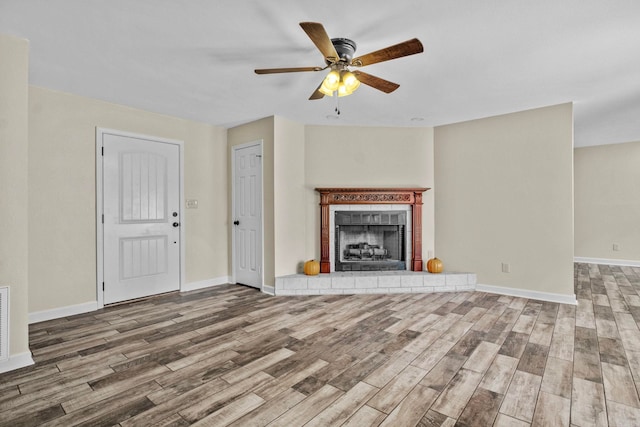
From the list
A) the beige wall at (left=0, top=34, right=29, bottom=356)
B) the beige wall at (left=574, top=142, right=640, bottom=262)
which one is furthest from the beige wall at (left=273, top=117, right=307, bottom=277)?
the beige wall at (left=574, top=142, right=640, bottom=262)

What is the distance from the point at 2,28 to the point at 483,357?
435 centimetres

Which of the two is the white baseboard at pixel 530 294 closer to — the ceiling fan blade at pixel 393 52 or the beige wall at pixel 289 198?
the beige wall at pixel 289 198

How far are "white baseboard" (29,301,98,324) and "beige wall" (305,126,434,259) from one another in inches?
110

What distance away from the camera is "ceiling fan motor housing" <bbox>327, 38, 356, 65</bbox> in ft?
7.61

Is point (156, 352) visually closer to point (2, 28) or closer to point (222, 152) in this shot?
point (2, 28)

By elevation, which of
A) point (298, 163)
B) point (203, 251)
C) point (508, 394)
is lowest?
point (508, 394)

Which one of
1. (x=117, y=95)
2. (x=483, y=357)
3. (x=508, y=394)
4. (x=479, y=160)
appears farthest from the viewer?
(x=479, y=160)

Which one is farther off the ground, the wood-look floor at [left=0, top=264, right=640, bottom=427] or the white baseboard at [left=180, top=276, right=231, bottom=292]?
the white baseboard at [left=180, top=276, right=231, bottom=292]

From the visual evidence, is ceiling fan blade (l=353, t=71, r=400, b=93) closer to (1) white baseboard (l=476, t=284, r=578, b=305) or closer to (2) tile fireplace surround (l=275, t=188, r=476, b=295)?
(2) tile fireplace surround (l=275, t=188, r=476, b=295)

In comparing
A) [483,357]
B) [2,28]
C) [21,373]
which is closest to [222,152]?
[2,28]

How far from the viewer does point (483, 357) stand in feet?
8.23

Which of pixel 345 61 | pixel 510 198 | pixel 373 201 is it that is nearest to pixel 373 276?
pixel 373 201

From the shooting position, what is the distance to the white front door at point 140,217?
3861 mm

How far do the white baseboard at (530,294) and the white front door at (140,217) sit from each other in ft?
14.3
